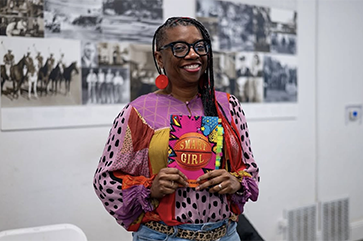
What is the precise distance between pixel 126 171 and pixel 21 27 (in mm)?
1266

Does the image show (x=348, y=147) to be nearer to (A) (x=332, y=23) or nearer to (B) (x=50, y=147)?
(A) (x=332, y=23)

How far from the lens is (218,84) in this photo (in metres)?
2.62

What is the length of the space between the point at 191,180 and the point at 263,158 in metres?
1.86

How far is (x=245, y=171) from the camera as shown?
1.18 m

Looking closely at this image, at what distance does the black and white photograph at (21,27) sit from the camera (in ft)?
6.32

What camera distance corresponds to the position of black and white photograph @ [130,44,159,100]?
90.2 inches

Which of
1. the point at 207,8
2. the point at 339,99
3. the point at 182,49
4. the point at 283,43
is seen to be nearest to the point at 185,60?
the point at 182,49

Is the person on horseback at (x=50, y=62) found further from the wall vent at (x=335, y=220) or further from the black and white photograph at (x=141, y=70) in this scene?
the wall vent at (x=335, y=220)

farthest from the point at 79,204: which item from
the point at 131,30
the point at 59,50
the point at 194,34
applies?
the point at 194,34

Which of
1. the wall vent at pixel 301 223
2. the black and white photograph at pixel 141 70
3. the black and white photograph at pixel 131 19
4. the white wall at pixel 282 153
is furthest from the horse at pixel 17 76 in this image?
the wall vent at pixel 301 223

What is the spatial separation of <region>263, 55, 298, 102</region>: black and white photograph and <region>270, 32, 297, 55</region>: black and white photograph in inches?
1.8

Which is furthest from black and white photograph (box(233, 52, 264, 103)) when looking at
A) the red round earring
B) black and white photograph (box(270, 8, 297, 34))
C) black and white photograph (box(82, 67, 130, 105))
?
the red round earring

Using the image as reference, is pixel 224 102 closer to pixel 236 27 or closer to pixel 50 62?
pixel 50 62

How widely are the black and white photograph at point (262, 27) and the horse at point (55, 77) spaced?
1.47m
